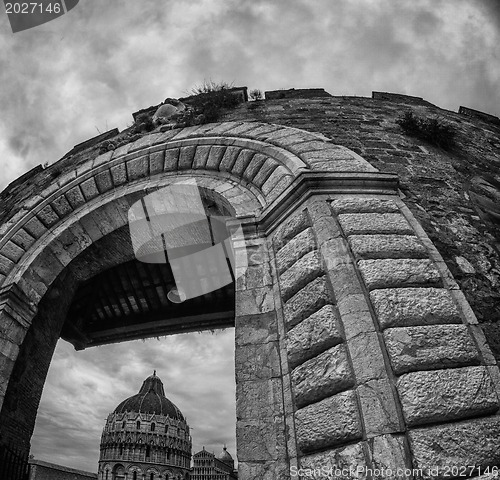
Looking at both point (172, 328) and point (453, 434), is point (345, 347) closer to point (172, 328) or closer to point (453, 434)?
point (453, 434)

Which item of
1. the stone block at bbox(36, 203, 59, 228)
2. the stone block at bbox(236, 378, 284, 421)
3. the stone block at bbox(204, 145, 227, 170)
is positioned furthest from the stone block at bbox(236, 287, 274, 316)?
the stone block at bbox(36, 203, 59, 228)

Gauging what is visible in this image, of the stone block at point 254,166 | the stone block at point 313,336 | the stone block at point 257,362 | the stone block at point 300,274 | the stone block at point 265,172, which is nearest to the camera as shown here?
the stone block at point 313,336

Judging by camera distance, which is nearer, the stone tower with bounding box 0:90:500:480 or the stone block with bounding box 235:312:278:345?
the stone tower with bounding box 0:90:500:480

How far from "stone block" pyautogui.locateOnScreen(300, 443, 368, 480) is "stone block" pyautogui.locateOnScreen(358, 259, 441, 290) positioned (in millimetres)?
1007

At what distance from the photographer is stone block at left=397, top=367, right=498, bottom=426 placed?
1.96m

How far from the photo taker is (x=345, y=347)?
237cm

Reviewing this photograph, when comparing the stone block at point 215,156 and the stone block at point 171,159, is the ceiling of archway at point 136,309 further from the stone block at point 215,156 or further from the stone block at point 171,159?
the stone block at point 215,156

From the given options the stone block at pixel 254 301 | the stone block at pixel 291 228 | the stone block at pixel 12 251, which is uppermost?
the stone block at pixel 12 251

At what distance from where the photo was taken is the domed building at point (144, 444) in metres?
42.2

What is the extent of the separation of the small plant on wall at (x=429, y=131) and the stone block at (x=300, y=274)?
3310 mm

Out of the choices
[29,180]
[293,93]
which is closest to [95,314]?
[29,180]

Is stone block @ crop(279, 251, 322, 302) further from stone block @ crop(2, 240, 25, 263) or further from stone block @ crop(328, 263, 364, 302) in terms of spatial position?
stone block @ crop(2, 240, 25, 263)

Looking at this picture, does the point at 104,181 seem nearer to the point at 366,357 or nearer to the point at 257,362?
the point at 257,362

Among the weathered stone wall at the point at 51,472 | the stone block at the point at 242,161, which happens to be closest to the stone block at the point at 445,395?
the stone block at the point at 242,161
